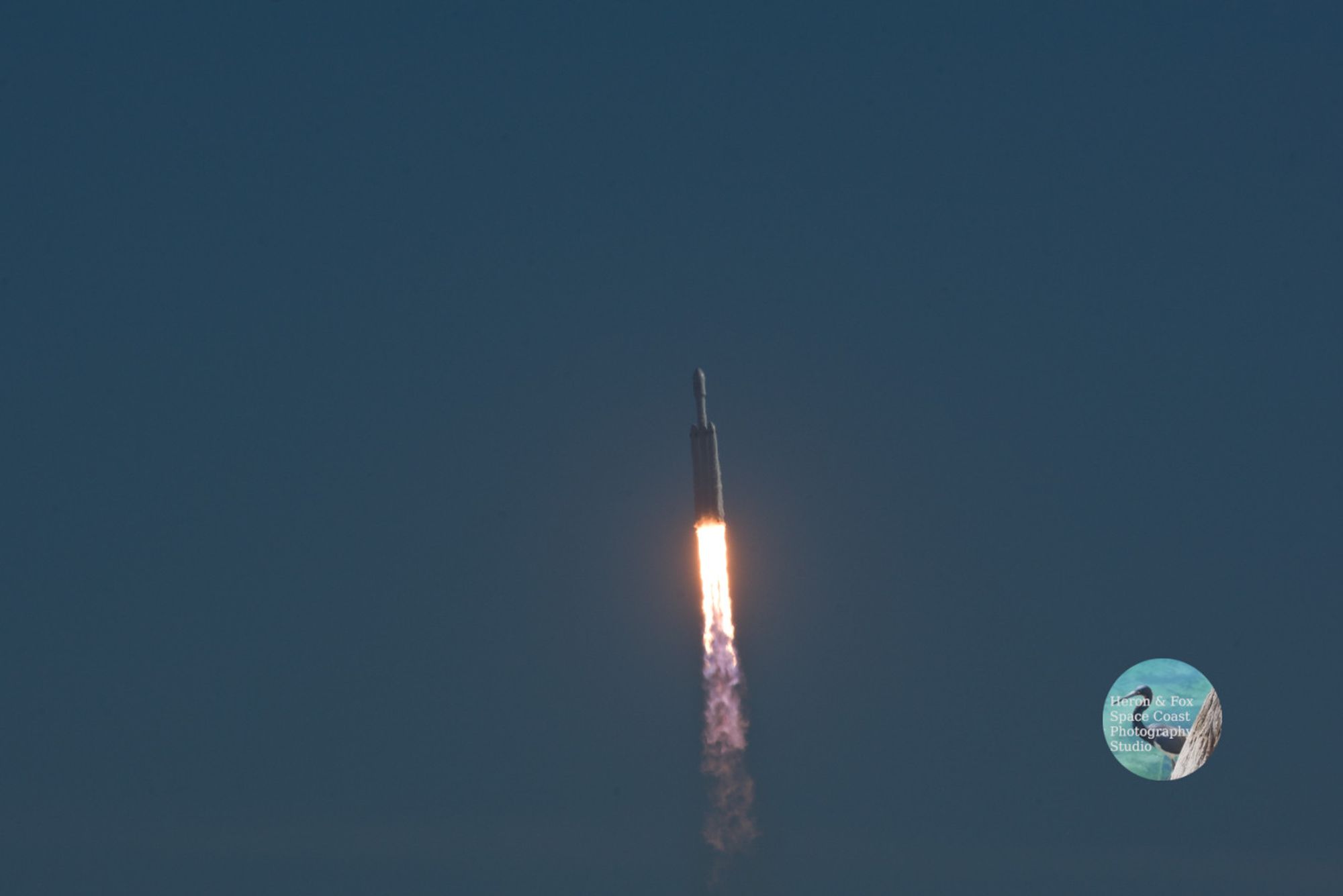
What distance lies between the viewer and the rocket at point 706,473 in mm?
111125

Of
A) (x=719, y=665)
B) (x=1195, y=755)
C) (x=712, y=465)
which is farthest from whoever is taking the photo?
(x=1195, y=755)

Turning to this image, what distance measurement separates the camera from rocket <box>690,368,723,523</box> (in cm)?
11112

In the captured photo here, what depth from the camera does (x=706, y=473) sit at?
11119 centimetres

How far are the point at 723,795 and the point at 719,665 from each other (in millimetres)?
7577

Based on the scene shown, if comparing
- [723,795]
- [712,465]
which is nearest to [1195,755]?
[723,795]

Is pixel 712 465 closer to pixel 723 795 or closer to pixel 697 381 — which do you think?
pixel 697 381

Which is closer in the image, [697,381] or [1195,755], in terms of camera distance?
[697,381]

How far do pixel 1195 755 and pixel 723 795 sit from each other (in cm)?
4343

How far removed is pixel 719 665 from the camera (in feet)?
403

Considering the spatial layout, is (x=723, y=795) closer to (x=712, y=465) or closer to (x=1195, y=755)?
(x=712, y=465)

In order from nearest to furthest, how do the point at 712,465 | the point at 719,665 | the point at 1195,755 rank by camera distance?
the point at 712,465, the point at 719,665, the point at 1195,755

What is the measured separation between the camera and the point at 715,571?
385ft

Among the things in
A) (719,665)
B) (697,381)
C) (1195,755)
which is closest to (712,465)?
(697,381)

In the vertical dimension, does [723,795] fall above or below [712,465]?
below
